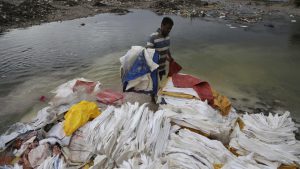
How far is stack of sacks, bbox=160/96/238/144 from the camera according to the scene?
2.65 meters

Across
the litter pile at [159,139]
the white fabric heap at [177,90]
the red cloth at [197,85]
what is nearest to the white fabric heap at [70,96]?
the litter pile at [159,139]

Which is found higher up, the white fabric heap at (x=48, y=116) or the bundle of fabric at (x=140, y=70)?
the bundle of fabric at (x=140, y=70)

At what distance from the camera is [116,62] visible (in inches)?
265

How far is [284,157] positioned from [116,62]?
194 inches

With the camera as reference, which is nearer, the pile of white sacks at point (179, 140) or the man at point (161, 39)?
the pile of white sacks at point (179, 140)

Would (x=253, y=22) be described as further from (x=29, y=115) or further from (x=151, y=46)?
(x=29, y=115)

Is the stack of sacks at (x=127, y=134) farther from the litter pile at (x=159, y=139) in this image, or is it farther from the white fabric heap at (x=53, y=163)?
the white fabric heap at (x=53, y=163)

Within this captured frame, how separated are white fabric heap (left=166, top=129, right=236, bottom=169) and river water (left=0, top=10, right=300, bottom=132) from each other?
231 cm

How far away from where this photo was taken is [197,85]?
10.9 feet

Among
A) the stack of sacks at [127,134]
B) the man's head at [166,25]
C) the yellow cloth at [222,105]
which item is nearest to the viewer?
the stack of sacks at [127,134]

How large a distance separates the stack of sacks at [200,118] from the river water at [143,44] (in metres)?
1.85

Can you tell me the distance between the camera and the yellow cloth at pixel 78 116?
2.74m

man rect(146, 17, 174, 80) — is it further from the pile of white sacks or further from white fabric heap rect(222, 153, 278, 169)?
white fabric heap rect(222, 153, 278, 169)

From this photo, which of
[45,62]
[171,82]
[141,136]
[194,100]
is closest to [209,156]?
[141,136]
